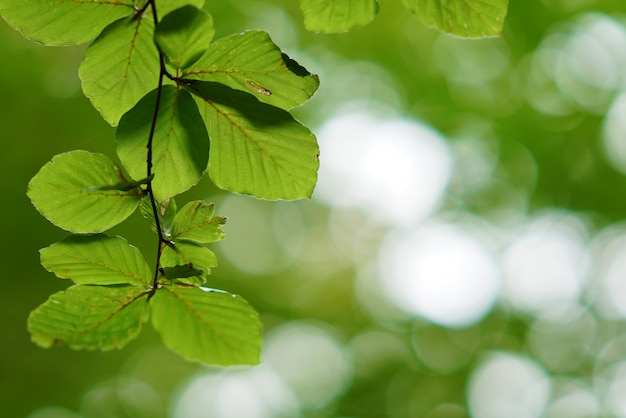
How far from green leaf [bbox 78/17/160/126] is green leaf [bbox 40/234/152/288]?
0.13 meters

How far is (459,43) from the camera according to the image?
25.4ft

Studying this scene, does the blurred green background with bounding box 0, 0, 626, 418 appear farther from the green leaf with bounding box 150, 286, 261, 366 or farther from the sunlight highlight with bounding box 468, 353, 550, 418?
the green leaf with bounding box 150, 286, 261, 366

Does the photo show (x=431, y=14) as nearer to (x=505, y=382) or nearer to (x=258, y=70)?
(x=258, y=70)

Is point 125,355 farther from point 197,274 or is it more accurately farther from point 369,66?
point 197,274

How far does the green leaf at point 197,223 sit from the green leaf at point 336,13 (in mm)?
220

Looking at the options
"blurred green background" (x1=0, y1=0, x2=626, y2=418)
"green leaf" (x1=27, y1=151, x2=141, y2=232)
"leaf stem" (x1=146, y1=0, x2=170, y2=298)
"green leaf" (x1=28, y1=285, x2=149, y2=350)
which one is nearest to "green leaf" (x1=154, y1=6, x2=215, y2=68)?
"leaf stem" (x1=146, y1=0, x2=170, y2=298)

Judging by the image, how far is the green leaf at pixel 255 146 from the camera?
0.60 metres

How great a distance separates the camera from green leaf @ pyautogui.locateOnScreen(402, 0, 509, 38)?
66cm

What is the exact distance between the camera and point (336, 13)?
0.67m

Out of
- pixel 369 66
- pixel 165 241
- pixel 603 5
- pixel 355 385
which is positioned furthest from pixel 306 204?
pixel 165 241

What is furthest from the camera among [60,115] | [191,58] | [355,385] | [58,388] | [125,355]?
[355,385]

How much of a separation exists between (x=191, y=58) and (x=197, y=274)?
194 mm

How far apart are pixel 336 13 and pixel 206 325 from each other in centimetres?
35

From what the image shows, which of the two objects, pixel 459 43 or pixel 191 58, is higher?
pixel 191 58
